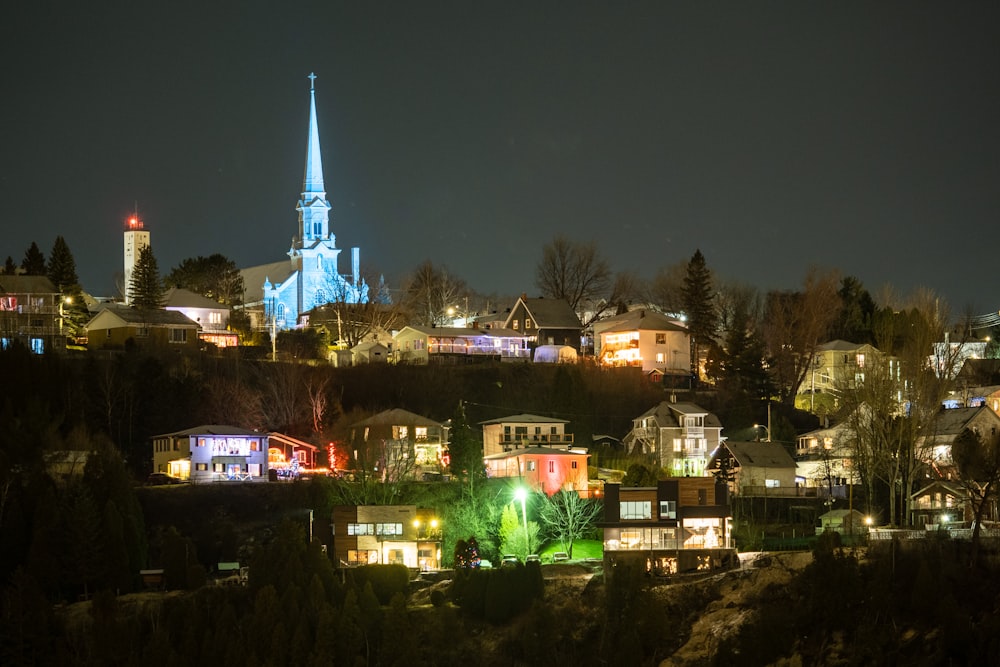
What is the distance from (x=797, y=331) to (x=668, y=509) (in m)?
27.6

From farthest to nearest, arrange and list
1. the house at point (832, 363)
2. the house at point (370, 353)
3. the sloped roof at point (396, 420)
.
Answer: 1. the house at point (370, 353)
2. the house at point (832, 363)
3. the sloped roof at point (396, 420)

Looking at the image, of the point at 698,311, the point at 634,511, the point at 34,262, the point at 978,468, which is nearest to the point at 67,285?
the point at 34,262

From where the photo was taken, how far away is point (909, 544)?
45.4 m

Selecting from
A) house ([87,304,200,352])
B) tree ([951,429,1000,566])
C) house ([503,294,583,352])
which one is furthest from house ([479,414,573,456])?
house ([503,294,583,352])

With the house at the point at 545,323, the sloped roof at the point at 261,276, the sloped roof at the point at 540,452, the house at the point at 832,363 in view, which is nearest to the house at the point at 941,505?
the sloped roof at the point at 540,452

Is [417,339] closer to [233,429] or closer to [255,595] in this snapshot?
[233,429]

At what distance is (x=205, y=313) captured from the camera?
260 ft

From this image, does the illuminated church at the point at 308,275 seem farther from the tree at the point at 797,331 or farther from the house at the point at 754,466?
the house at the point at 754,466

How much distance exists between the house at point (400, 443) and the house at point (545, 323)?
18770mm

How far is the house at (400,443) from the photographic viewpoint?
56.5 meters

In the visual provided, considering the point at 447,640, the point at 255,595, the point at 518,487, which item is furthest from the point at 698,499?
the point at 255,595

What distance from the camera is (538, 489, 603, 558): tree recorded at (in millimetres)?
50388

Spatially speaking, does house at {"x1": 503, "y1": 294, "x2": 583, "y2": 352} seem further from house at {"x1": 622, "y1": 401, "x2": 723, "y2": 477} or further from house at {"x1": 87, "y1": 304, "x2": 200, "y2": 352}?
house at {"x1": 87, "y1": 304, "x2": 200, "y2": 352}

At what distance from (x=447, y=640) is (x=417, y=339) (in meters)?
32.5
